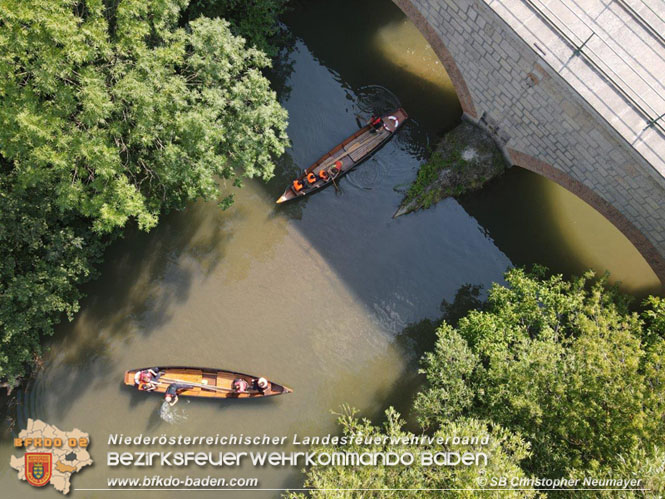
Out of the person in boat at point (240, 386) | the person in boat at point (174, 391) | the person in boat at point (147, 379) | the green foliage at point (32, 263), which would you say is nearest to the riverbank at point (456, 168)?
the person in boat at point (240, 386)

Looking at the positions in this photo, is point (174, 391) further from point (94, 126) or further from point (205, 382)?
point (94, 126)

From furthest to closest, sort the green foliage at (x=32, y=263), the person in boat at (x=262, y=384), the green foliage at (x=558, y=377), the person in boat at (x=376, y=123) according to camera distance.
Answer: the person in boat at (x=376, y=123)
the person in boat at (x=262, y=384)
the green foliage at (x=32, y=263)
the green foliage at (x=558, y=377)

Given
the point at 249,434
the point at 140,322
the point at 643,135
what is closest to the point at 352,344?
Answer: the point at 249,434

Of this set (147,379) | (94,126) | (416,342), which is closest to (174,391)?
(147,379)

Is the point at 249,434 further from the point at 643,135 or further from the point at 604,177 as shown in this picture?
the point at 643,135

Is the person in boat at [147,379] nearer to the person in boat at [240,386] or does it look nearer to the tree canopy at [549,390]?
the person in boat at [240,386]
